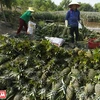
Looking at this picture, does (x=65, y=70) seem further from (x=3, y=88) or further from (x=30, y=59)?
(x=3, y=88)

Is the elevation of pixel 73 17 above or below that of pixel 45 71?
above

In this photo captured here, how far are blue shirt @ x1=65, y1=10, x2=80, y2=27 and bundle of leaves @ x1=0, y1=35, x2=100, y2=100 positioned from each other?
9.98 feet

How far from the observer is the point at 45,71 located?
3805 millimetres

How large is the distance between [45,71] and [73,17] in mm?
3607

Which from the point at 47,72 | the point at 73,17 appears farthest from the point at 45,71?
the point at 73,17

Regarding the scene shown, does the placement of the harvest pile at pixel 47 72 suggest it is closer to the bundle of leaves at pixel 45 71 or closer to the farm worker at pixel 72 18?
the bundle of leaves at pixel 45 71

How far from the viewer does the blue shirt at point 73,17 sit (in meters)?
7.09

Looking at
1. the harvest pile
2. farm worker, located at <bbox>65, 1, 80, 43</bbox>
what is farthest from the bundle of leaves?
farm worker, located at <bbox>65, 1, 80, 43</bbox>

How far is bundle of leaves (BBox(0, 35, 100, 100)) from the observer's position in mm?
3479

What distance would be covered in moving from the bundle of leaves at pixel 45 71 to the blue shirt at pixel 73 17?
3.04m

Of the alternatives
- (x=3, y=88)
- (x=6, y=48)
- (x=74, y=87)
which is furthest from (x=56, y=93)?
(x=6, y=48)

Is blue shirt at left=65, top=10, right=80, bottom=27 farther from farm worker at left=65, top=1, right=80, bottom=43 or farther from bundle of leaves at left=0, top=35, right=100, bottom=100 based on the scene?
bundle of leaves at left=0, top=35, right=100, bottom=100

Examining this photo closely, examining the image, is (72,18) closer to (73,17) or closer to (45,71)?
(73,17)

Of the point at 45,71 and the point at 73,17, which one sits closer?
the point at 45,71
